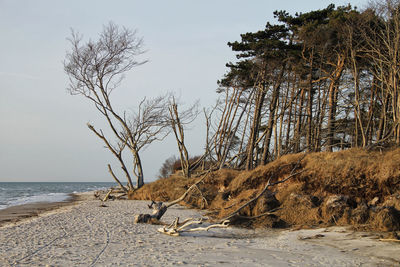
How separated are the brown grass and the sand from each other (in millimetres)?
850

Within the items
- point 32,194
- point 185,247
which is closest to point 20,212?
point 185,247

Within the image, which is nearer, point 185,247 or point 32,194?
point 185,247

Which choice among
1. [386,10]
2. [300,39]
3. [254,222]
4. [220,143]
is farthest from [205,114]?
[254,222]

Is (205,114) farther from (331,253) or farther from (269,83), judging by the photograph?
(331,253)

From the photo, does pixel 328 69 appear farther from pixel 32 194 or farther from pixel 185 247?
pixel 32 194

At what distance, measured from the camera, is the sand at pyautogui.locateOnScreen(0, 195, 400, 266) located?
6117 mm

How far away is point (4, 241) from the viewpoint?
25.1ft

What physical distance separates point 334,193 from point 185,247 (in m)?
6.35

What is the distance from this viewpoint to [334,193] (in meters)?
11.6

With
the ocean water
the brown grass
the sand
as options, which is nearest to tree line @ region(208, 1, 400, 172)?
the brown grass

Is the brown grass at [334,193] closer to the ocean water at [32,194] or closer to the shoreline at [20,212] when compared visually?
the shoreline at [20,212]

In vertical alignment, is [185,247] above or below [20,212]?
below

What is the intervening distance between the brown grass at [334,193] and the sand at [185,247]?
2.79ft

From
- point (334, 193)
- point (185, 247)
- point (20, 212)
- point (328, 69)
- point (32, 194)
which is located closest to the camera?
point (185, 247)
